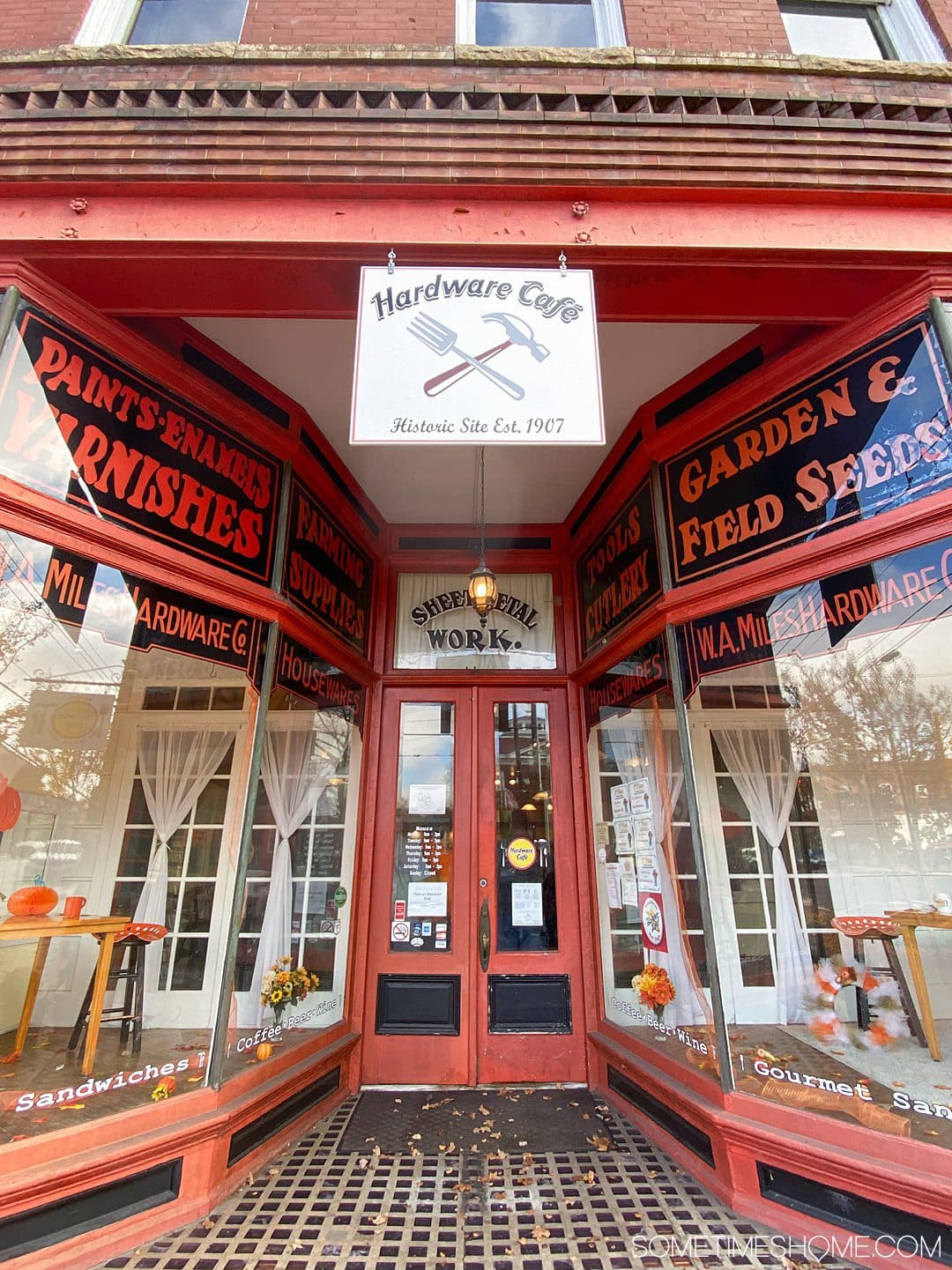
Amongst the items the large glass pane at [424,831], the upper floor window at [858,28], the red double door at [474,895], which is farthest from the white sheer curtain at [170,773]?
the upper floor window at [858,28]

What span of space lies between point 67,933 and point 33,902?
0.26m

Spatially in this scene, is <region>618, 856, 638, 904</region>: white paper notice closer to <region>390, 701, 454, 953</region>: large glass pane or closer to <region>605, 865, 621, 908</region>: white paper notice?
<region>605, 865, 621, 908</region>: white paper notice

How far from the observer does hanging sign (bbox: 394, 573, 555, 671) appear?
4945 mm

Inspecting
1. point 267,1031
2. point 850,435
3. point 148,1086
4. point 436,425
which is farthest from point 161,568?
point 850,435

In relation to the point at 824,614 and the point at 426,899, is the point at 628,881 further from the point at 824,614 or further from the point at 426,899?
the point at 824,614

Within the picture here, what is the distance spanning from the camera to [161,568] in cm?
296

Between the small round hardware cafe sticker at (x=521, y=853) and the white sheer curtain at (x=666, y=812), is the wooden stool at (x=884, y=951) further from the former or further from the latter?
the small round hardware cafe sticker at (x=521, y=853)

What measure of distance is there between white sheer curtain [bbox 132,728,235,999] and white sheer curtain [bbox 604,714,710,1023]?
275cm

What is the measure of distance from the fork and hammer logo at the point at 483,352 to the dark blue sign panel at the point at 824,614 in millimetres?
1710

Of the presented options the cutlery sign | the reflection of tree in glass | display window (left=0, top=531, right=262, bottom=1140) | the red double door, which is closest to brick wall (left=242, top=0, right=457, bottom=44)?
the cutlery sign

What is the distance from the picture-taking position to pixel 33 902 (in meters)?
3.18

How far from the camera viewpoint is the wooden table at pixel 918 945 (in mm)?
2840

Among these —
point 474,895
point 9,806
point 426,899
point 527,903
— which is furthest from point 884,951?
point 9,806

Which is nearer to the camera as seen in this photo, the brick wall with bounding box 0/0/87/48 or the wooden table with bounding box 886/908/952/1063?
the wooden table with bounding box 886/908/952/1063
